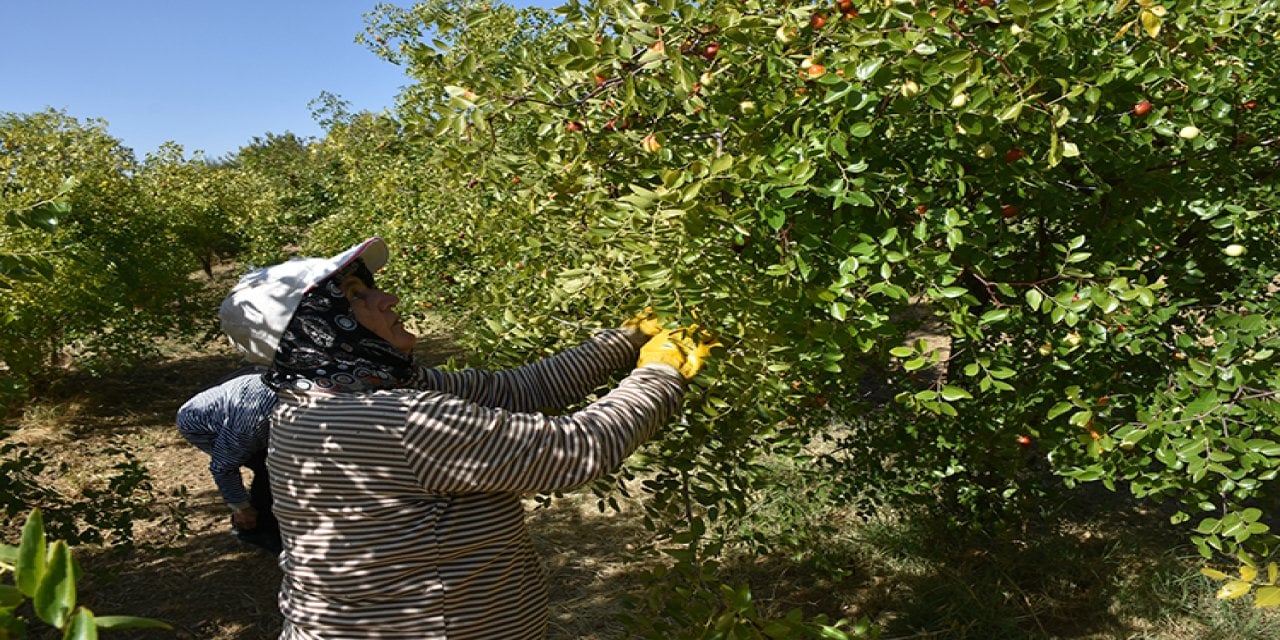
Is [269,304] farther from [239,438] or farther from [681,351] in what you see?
[239,438]

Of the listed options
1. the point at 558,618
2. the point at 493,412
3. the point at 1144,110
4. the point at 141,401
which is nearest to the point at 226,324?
the point at 493,412

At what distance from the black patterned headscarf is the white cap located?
2 centimetres

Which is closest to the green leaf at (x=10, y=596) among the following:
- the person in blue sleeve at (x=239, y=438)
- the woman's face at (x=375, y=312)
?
the woman's face at (x=375, y=312)

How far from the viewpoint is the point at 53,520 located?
10.3 feet

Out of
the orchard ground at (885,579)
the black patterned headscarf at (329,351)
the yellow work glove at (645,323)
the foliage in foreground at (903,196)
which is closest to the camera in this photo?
the foliage in foreground at (903,196)

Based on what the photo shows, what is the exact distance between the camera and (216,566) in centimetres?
402

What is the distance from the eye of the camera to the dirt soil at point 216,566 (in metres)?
3.41

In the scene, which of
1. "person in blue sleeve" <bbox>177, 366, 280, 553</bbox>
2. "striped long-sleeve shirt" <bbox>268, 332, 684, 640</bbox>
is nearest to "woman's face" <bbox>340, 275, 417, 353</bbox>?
"striped long-sleeve shirt" <bbox>268, 332, 684, 640</bbox>

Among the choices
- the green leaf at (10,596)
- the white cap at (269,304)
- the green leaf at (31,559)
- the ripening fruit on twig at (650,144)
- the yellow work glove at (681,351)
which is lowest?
the yellow work glove at (681,351)

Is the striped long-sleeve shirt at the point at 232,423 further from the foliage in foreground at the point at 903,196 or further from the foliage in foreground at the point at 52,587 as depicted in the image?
the foliage in foreground at the point at 52,587

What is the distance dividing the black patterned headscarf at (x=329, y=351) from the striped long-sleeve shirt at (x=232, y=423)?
8.04 feet

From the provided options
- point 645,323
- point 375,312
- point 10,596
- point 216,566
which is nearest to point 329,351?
point 375,312

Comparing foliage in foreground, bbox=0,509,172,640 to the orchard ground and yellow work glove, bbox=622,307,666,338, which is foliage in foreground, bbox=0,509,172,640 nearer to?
yellow work glove, bbox=622,307,666,338

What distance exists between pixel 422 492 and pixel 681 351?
0.56 m
